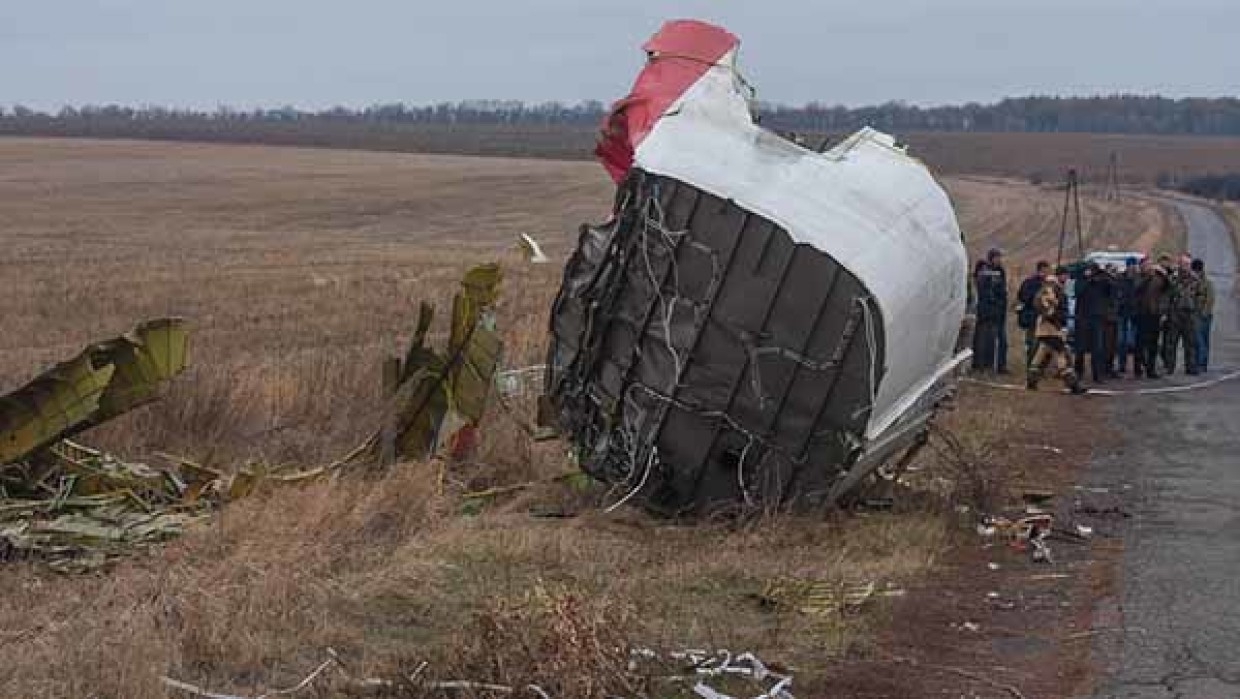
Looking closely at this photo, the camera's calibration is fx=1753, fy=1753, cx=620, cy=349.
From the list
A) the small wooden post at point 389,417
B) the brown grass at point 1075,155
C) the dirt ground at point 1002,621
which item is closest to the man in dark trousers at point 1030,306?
the dirt ground at point 1002,621

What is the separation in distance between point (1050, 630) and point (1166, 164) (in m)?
129

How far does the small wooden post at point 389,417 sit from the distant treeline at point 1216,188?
86.0 metres

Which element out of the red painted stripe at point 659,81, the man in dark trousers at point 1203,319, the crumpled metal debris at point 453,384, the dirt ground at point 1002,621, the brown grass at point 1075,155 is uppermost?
the red painted stripe at point 659,81

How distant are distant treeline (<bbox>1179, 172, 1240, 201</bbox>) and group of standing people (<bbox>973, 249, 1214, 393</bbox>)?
73061 mm

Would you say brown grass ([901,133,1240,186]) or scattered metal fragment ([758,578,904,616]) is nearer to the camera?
scattered metal fragment ([758,578,904,616])

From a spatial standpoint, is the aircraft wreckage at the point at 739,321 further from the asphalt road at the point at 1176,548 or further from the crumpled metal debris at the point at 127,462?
the asphalt road at the point at 1176,548

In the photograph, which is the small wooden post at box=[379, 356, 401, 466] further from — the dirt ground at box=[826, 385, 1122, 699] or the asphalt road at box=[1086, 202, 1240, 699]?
the asphalt road at box=[1086, 202, 1240, 699]

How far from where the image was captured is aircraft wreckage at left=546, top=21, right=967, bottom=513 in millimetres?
10055

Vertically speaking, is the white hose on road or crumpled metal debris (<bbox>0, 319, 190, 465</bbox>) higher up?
crumpled metal debris (<bbox>0, 319, 190, 465</bbox>)

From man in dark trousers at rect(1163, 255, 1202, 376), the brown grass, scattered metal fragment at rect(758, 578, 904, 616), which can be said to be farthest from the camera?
the brown grass

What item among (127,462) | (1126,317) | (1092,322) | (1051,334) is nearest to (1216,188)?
(1126,317)

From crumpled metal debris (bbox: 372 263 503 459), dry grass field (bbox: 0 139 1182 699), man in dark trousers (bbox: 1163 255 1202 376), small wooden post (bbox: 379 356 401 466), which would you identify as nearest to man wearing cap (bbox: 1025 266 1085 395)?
dry grass field (bbox: 0 139 1182 699)

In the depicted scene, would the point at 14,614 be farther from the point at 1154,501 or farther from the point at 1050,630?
the point at 1154,501

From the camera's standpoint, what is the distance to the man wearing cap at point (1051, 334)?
19.8m
